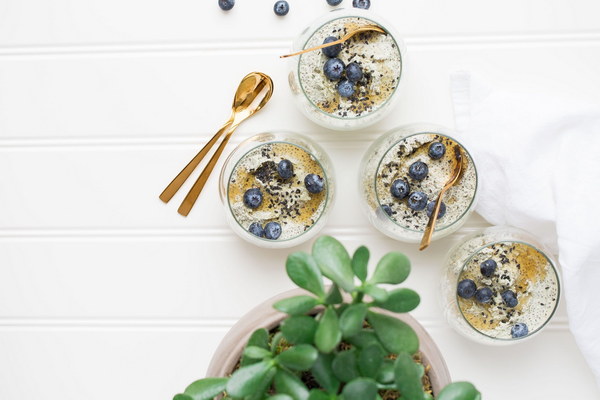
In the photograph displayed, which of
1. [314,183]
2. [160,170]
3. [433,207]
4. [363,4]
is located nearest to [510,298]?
[433,207]

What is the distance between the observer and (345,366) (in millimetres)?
669

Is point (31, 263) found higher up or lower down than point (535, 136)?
lower down

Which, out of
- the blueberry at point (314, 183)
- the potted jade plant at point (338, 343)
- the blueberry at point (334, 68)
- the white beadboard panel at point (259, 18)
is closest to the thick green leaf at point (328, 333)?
the potted jade plant at point (338, 343)

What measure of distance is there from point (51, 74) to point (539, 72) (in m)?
1.01

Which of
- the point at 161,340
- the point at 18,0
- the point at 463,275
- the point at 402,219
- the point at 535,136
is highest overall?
the point at 18,0

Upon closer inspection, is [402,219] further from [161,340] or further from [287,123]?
[161,340]

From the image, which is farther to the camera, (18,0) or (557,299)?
(18,0)

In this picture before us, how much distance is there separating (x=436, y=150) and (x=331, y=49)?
0.87ft

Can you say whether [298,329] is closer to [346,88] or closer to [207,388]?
[207,388]

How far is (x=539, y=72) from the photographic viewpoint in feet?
4.06

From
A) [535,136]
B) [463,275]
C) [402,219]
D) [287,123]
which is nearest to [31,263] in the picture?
[287,123]

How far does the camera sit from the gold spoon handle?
1.24 m

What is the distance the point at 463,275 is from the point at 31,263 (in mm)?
887

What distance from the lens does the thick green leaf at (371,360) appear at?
668 millimetres
